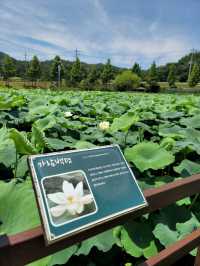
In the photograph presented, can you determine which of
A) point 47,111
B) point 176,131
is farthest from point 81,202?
point 47,111

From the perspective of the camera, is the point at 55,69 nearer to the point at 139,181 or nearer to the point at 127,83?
the point at 127,83

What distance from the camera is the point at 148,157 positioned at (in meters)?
1.53

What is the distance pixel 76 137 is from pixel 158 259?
1.21 m

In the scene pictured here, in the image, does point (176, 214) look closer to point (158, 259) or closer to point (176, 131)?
point (158, 259)

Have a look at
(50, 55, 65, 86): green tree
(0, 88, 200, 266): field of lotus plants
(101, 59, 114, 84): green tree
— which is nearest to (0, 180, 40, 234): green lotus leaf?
(0, 88, 200, 266): field of lotus plants

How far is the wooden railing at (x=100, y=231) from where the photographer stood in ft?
1.88

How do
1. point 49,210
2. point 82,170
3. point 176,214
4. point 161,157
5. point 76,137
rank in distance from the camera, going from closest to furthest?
1. point 49,210
2. point 82,170
3. point 176,214
4. point 161,157
5. point 76,137

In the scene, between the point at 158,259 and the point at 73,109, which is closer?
the point at 158,259

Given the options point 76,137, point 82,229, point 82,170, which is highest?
point 82,170

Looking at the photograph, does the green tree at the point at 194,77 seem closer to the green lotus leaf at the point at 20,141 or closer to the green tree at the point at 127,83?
the green tree at the point at 127,83

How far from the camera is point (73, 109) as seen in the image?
10.8 feet

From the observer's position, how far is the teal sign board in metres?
0.62

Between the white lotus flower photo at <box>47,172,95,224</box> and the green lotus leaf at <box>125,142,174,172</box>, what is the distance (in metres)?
0.74

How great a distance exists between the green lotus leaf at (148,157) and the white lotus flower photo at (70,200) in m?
0.74
